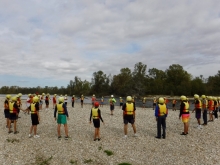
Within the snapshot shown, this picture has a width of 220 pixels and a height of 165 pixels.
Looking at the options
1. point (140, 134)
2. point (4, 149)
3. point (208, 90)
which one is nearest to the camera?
point (4, 149)

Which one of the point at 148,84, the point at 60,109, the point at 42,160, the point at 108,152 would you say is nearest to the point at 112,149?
the point at 108,152

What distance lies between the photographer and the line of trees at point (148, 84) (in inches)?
4058

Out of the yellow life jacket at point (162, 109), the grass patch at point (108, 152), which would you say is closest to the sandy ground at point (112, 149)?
the grass patch at point (108, 152)

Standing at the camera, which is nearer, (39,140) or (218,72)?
(39,140)

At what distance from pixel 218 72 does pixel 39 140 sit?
114 metres

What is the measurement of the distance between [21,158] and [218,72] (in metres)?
116

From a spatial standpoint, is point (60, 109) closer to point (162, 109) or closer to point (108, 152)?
point (108, 152)

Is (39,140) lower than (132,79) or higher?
lower

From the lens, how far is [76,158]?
1031 cm

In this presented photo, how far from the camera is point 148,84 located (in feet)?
400

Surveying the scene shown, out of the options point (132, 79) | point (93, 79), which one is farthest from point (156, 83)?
point (93, 79)

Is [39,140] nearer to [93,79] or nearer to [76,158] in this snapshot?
[76,158]

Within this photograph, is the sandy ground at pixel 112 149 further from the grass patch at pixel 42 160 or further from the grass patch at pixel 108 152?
the grass patch at pixel 108 152

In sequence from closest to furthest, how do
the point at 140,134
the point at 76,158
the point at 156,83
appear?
the point at 76,158
the point at 140,134
the point at 156,83
